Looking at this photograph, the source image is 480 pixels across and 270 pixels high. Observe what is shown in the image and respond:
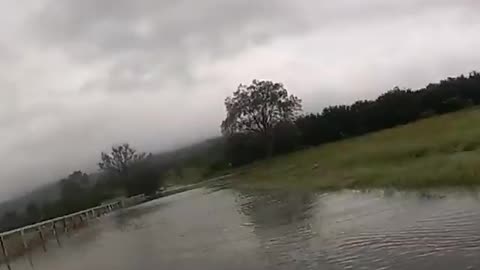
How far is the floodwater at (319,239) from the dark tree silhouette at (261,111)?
199ft

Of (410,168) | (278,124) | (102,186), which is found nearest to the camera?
(410,168)

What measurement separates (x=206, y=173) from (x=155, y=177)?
8.61 m

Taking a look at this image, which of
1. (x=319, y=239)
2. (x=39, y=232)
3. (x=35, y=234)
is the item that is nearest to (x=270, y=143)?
(x=35, y=234)

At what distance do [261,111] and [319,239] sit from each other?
75.6m

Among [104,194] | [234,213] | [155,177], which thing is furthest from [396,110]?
[234,213]

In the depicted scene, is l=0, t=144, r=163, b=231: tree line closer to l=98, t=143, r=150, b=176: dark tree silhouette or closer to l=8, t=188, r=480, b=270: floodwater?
l=98, t=143, r=150, b=176: dark tree silhouette

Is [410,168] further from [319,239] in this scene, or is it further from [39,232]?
[39,232]

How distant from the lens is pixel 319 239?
1741 cm

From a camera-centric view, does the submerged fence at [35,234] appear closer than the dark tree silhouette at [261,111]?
Yes

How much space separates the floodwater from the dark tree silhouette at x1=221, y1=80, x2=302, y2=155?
6065 cm

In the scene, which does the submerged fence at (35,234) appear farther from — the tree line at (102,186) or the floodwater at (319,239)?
the tree line at (102,186)

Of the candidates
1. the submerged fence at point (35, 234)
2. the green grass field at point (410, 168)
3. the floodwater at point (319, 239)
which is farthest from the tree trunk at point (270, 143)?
the floodwater at point (319, 239)

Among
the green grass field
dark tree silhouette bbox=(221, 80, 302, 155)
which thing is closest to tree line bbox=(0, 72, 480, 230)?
dark tree silhouette bbox=(221, 80, 302, 155)

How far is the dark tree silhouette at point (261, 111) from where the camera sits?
92.3 meters
